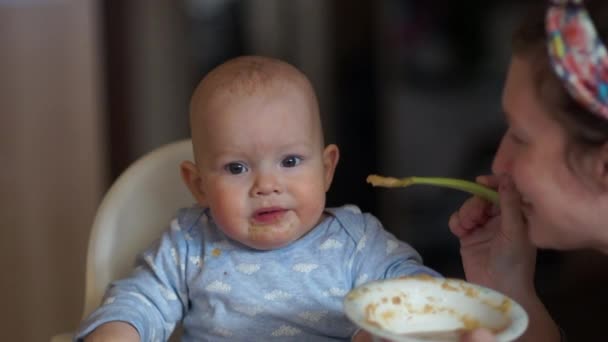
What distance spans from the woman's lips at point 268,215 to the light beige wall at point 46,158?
1.12 metres

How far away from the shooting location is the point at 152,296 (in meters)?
1.15

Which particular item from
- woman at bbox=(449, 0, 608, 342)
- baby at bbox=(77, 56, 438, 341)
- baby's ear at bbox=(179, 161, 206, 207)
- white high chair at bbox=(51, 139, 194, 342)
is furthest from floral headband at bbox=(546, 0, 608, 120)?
white high chair at bbox=(51, 139, 194, 342)

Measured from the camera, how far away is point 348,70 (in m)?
2.63

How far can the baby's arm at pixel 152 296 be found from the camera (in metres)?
1.09

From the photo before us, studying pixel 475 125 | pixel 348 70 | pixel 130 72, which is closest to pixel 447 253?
pixel 475 125

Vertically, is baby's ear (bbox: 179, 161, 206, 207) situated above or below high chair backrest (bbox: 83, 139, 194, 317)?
above

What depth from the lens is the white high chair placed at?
4.21 feet

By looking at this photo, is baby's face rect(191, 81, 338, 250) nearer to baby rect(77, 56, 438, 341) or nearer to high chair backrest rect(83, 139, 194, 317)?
baby rect(77, 56, 438, 341)

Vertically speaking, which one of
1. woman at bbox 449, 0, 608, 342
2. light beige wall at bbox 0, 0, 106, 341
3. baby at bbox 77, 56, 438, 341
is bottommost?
light beige wall at bbox 0, 0, 106, 341

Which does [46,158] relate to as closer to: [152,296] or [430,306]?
[152,296]

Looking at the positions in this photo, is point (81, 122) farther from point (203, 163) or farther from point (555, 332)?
point (555, 332)

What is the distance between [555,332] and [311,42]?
1686mm

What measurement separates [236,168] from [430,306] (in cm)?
31

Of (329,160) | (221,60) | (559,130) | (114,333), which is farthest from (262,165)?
(221,60)
